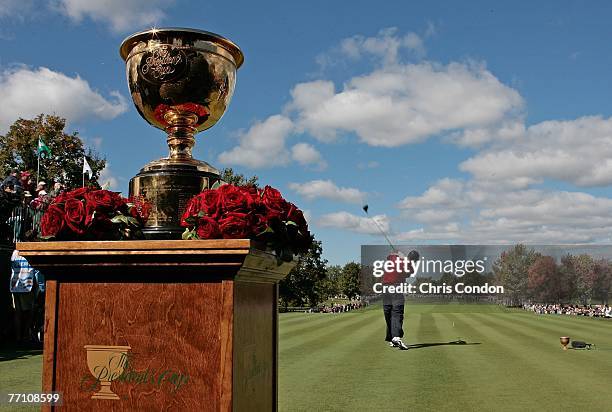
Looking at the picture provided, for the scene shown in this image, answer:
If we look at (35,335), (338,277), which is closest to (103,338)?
(35,335)

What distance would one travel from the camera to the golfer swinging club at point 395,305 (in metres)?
15.7

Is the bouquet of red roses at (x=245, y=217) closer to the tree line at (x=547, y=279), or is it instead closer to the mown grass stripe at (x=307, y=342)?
the mown grass stripe at (x=307, y=342)

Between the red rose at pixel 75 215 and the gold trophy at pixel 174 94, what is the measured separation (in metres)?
0.47

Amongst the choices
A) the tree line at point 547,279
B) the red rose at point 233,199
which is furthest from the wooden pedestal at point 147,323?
the tree line at point 547,279

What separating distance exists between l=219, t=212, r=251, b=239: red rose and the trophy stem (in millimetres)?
1158

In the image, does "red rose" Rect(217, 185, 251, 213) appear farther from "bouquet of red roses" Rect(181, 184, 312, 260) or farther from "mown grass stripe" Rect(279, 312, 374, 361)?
"mown grass stripe" Rect(279, 312, 374, 361)

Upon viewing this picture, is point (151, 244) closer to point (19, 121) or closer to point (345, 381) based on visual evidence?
point (345, 381)

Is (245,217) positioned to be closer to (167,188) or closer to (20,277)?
(167,188)

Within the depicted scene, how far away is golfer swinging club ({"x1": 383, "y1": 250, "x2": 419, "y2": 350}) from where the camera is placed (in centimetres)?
1573

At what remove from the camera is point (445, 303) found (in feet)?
227

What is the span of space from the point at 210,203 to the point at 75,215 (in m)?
0.68

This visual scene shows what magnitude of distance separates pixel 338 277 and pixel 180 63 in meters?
115

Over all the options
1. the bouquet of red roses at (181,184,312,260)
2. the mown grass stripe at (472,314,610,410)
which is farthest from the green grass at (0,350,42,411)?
the mown grass stripe at (472,314,610,410)

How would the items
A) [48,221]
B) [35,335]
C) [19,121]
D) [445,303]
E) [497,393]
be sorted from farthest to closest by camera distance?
[445,303] → [19,121] → [35,335] → [497,393] → [48,221]
